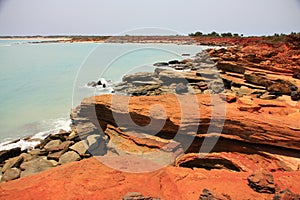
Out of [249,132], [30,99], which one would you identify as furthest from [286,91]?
[30,99]

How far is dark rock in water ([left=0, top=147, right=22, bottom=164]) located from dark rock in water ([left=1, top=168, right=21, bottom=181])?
142 cm

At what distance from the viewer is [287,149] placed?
221 inches

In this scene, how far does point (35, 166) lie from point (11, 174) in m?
0.66

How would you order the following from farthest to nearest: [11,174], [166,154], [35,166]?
[35,166]
[11,174]
[166,154]

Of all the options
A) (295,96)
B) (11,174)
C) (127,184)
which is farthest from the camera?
(295,96)

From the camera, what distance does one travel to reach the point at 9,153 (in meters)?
8.24

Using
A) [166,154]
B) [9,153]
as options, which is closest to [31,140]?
[9,153]

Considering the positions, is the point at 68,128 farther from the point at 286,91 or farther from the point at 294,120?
the point at 286,91

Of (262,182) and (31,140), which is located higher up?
(262,182)

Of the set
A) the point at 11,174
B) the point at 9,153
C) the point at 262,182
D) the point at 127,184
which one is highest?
the point at 262,182

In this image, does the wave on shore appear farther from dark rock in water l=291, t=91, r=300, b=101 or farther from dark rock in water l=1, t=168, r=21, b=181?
dark rock in water l=291, t=91, r=300, b=101

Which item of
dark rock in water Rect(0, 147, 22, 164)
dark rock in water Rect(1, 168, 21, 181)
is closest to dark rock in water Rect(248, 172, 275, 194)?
dark rock in water Rect(1, 168, 21, 181)

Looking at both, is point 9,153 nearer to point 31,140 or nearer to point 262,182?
point 31,140

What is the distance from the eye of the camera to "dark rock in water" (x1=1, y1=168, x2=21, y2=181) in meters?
6.59
